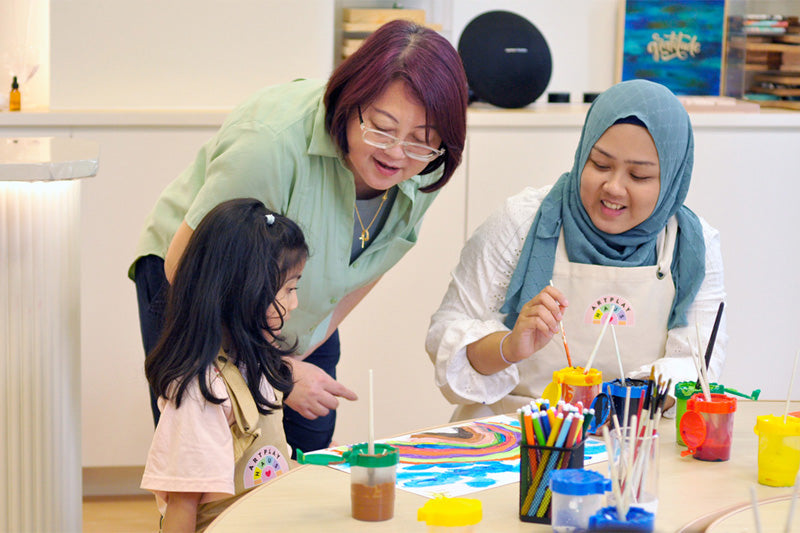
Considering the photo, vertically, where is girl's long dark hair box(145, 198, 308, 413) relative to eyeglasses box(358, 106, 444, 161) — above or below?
below

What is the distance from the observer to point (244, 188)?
1.75 m

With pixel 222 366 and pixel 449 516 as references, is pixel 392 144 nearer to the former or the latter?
pixel 222 366

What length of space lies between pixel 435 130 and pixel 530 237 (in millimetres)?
466

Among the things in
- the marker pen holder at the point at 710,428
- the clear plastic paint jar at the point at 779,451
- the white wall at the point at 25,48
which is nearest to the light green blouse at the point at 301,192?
the marker pen holder at the point at 710,428

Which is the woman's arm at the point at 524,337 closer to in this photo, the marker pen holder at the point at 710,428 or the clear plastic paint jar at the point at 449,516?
the marker pen holder at the point at 710,428

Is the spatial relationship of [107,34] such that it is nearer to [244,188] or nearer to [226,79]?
[226,79]

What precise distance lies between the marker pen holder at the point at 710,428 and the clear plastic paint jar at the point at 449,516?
43 centimetres

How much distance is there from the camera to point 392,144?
168 cm

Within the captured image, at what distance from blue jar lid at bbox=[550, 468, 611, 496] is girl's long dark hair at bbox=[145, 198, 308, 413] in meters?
0.60

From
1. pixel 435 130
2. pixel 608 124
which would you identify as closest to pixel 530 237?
pixel 608 124

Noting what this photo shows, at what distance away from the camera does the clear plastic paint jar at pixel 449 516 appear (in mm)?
1208

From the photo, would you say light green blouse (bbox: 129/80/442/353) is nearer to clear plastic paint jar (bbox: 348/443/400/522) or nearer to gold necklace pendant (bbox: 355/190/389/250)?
gold necklace pendant (bbox: 355/190/389/250)

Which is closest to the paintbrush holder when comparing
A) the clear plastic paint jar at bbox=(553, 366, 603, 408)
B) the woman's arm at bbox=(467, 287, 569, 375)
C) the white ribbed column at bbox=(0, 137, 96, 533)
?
the clear plastic paint jar at bbox=(553, 366, 603, 408)

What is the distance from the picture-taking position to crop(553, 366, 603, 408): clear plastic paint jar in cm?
152
